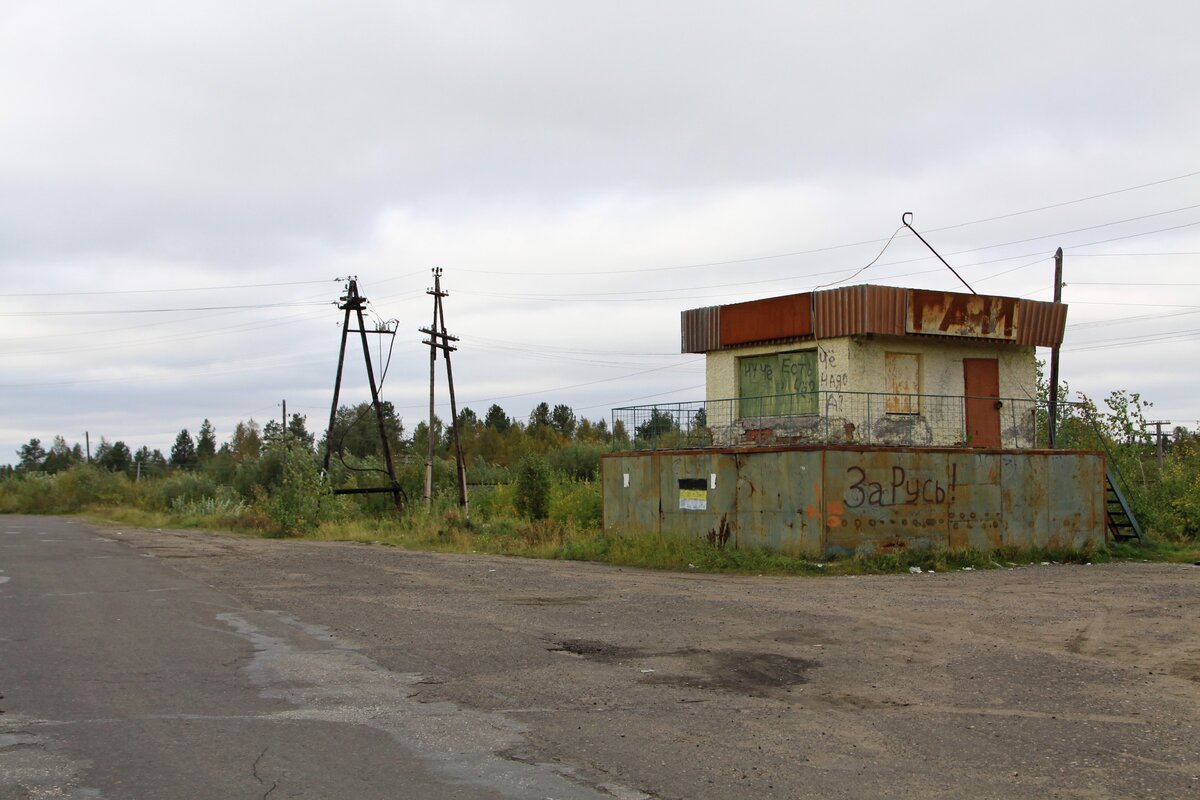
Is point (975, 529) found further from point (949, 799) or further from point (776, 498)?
point (949, 799)

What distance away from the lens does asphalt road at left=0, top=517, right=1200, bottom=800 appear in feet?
21.3

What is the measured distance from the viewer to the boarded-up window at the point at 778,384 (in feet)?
83.9

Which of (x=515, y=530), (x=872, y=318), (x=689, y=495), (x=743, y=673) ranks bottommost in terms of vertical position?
(x=743, y=673)

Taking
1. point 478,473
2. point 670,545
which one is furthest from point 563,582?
point 478,473

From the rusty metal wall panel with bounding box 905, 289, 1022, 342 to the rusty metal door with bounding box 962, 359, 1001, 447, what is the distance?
893 mm

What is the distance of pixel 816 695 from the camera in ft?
29.9

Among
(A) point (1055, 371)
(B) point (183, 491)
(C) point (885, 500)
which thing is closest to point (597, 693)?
(C) point (885, 500)

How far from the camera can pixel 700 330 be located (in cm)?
2800

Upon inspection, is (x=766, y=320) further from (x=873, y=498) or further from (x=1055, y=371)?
(x=1055, y=371)

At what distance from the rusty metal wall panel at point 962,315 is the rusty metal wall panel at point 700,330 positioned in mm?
5112

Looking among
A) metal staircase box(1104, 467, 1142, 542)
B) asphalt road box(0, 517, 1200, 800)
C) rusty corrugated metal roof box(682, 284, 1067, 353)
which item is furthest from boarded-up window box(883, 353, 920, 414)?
asphalt road box(0, 517, 1200, 800)

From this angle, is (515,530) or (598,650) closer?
(598,650)

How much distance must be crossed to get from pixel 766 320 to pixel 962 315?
4713 mm

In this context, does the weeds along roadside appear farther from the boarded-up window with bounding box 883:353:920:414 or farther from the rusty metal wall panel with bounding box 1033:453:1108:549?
the boarded-up window with bounding box 883:353:920:414
